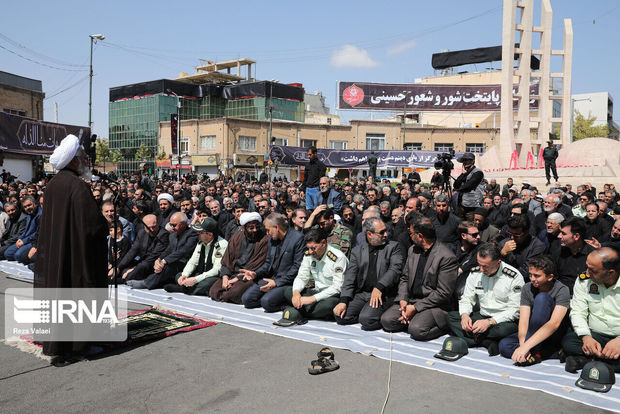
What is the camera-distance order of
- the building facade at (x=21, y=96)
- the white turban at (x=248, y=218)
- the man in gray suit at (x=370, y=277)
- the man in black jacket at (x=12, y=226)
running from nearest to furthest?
the man in gray suit at (x=370, y=277) < the white turban at (x=248, y=218) < the man in black jacket at (x=12, y=226) < the building facade at (x=21, y=96)

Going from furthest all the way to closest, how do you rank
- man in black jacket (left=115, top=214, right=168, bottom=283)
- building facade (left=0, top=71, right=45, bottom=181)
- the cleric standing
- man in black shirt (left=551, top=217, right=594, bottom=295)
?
building facade (left=0, top=71, right=45, bottom=181)
man in black jacket (left=115, top=214, right=168, bottom=283)
man in black shirt (left=551, top=217, right=594, bottom=295)
the cleric standing

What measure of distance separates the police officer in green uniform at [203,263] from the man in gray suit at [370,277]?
2418mm

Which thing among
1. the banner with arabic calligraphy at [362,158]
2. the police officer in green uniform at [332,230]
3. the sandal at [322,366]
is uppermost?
the banner with arabic calligraphy at [362,158]

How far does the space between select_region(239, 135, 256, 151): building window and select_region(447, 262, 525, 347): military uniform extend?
154ft

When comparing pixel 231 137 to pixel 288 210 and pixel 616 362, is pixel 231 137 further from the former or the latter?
pixel 616 362

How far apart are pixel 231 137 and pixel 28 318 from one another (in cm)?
4575

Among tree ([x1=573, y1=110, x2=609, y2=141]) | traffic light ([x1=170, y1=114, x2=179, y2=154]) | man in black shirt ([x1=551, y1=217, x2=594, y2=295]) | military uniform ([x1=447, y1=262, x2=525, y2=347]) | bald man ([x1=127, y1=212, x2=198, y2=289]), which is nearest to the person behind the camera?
military uniform ([x1=447, y1=262, x2=525, y2=347])

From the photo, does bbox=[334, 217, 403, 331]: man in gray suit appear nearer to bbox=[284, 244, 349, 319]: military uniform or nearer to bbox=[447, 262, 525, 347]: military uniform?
bbox=[284, 244, 349, 319]: military uniform

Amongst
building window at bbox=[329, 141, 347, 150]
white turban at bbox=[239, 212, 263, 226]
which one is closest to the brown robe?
white turban at bbox=[239, 212, 263, 226]

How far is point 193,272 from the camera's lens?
7.78 meters

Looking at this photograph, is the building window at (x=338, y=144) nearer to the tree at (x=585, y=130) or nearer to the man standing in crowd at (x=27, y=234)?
the tree at (x=585, y=130)

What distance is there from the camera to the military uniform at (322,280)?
6.11 meters

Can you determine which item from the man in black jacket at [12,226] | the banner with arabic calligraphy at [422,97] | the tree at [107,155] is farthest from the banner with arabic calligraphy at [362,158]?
the tree at [107,155]

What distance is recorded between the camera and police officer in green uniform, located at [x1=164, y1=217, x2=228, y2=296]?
24.8 feet
